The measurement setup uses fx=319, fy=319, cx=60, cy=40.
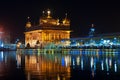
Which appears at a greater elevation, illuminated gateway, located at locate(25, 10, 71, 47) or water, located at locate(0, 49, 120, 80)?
illuminated gateway, located at locate(25, 10, 71, 47)

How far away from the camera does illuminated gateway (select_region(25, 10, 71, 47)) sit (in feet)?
358

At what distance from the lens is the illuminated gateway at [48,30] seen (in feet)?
358

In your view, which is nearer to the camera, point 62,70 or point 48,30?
point 62,70

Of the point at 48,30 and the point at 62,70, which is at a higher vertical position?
the point at 48,30

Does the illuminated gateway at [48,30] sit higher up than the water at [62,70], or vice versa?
the illuminated gateway at [48,30]

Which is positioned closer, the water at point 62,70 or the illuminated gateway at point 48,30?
the water at point 62,70

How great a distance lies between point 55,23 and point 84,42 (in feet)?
67.7

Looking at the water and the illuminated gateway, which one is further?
the illuminated gateway

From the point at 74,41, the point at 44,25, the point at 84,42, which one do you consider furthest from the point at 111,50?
the point at 44,25

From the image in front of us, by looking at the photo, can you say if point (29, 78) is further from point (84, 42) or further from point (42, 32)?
point (42, 32)

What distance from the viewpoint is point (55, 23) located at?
4434 inches

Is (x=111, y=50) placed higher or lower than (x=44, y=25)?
lower

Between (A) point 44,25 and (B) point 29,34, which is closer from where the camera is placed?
(A) point 44,25

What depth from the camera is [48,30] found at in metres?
110
